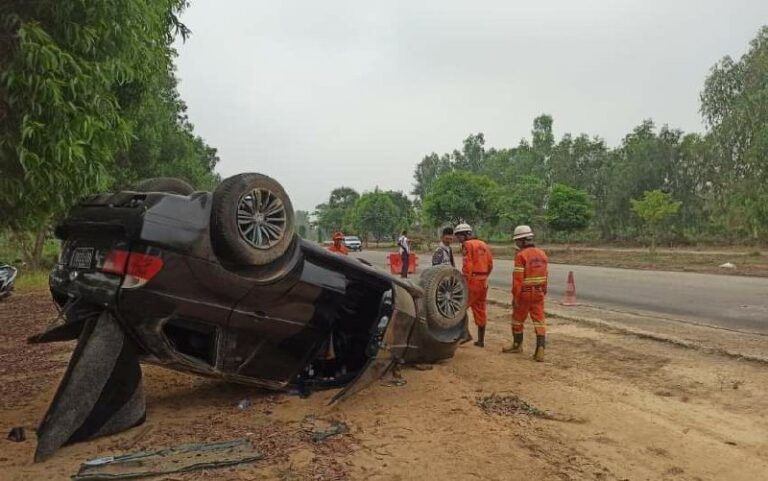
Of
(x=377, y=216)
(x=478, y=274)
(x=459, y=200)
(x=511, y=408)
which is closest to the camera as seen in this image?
(x=511, y=408)

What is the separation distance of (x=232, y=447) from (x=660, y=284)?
14.5 metres

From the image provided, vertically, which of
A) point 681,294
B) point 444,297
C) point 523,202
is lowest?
point 681,294

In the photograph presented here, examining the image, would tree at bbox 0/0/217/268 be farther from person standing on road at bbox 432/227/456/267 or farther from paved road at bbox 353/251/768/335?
paved road at bbox 353/251/768/335

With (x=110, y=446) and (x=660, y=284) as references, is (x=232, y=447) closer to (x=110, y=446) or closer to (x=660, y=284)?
(x=110, y=446)

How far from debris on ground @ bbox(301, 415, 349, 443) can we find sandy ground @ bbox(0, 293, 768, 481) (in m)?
0.02

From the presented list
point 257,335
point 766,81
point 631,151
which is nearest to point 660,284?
point 257,335

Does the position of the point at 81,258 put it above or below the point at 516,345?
above

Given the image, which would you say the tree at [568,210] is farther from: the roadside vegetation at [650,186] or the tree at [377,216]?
the tree at [377,216]

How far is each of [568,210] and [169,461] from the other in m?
32.3

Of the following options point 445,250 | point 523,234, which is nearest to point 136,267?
point 523,234

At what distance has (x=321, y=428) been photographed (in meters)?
4.02

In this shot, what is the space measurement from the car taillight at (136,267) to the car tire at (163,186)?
2.91ft

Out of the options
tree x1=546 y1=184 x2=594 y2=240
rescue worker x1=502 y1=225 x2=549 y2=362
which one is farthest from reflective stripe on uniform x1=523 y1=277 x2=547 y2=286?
tree x1=546 y1=184 x2=594 y2=240

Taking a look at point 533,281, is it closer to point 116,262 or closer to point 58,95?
point 116,262
